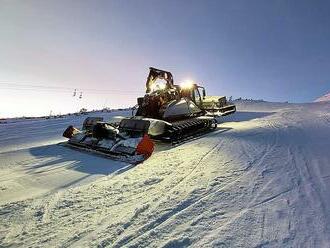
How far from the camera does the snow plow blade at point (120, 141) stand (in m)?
10.5

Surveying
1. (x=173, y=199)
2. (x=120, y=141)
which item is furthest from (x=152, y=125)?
(x=173, y=199)

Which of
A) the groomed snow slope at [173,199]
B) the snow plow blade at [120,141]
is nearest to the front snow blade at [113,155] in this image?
the snow plow blade at [120,141]

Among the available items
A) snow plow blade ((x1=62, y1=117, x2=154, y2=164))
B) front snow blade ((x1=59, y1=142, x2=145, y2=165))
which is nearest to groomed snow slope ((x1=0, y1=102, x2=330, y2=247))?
front snow blade ((x1=59, y1=142, x2=145, y2=165))

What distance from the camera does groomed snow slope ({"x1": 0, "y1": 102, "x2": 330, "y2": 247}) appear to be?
16.4 ft

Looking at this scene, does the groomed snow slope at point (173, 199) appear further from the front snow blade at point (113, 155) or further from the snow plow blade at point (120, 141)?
the snow plow blade at point (120, 141)

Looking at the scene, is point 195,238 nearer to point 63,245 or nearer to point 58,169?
point 63,245

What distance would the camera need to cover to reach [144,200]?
6457 millimetres

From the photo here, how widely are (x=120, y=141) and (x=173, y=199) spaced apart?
507 cm

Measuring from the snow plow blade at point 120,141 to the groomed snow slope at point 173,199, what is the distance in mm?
421

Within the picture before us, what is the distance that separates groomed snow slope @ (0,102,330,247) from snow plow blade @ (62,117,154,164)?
1.38 ft

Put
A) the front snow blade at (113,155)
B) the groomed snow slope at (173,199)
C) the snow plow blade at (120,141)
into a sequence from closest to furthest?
the groomed snow slope at (173,199)
the front snow blade at (113,155)
the snow plow blade at (120,141)

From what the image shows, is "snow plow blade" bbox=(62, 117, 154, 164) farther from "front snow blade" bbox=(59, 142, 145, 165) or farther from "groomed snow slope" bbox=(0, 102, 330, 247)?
"groomed snow slope" bbox=(0, 102, 330, 247)

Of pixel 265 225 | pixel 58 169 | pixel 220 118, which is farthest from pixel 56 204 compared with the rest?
pixel 220 118

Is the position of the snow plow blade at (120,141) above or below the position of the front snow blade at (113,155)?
above
